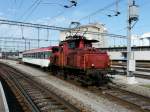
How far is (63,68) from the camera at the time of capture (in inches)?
1045

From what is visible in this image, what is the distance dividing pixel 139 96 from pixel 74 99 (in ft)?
10.8

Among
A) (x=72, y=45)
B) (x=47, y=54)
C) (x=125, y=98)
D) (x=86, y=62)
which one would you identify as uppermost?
(x=72, y=45)

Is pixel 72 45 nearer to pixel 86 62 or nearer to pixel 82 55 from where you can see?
pixel 82 55

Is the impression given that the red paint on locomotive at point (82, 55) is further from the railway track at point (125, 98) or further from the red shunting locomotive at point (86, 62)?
the railway track at point (125, 98)

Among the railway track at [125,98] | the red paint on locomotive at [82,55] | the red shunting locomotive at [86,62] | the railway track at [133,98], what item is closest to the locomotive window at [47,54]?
the red paint on locomotive at [82,55]

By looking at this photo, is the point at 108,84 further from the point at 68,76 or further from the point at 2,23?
the point at 2,23

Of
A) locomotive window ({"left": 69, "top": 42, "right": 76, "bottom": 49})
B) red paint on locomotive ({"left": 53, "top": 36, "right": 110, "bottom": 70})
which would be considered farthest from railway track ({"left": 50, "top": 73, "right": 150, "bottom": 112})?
locomotive window ({"left": 69, "top": 42, "right": 76, "bottom": 49})

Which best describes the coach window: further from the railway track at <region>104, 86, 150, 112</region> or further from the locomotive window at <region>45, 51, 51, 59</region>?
the locomotive window at <region>45, 51, 51, 59</region>

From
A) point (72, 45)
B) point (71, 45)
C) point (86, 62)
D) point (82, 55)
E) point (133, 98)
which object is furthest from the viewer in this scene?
point (71, 45)

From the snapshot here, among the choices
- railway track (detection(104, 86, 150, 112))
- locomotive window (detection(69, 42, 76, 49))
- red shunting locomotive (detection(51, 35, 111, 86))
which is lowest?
railway track (detection(104, 86, 150, 112))

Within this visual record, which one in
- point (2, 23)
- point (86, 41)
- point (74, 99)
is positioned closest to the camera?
point (74, 99)

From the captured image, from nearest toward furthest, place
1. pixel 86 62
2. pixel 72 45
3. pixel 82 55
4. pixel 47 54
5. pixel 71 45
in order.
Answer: pixel 86 62 < pixel 82 55 < pixel 72 45 < pixel 71 45 < pixel 47 54

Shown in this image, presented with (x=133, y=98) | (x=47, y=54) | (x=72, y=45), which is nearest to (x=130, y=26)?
(x=72, y=45)

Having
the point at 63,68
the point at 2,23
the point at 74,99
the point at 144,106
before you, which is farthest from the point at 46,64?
the point at 144,106
